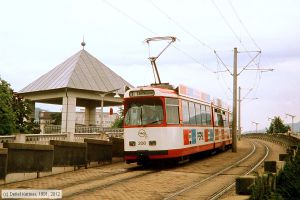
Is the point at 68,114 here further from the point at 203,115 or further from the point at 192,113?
the point at 192,113

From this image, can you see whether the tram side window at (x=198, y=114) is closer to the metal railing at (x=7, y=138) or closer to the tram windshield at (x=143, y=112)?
the tram windshield at (x=143, y=112)

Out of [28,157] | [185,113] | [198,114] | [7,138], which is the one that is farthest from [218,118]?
[28,157]

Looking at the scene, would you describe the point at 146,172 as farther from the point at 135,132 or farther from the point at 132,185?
the point at 132,185

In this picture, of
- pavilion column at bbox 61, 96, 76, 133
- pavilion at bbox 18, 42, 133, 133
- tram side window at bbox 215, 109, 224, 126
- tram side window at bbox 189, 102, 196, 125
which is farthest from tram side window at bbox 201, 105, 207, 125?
pavilion column at bbox 61, 96, 76, 133

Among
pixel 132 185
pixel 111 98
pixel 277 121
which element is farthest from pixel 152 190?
pixel 277 121

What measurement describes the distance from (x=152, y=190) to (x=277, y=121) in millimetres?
129739

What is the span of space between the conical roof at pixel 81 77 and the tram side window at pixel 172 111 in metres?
24.7

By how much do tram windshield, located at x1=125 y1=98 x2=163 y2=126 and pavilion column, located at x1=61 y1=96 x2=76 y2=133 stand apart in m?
→ 25.1

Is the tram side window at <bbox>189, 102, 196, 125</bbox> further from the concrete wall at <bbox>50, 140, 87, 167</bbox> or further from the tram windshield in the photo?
the concrete wall at <bbox>50, 140, 87, 167</bbox>

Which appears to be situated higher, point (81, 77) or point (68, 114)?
point (81, 77)

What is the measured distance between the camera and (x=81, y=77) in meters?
44.8

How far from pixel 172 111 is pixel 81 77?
27.9 metres

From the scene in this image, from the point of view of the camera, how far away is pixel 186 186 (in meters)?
13.1

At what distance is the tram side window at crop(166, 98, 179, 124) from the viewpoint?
17.8m
